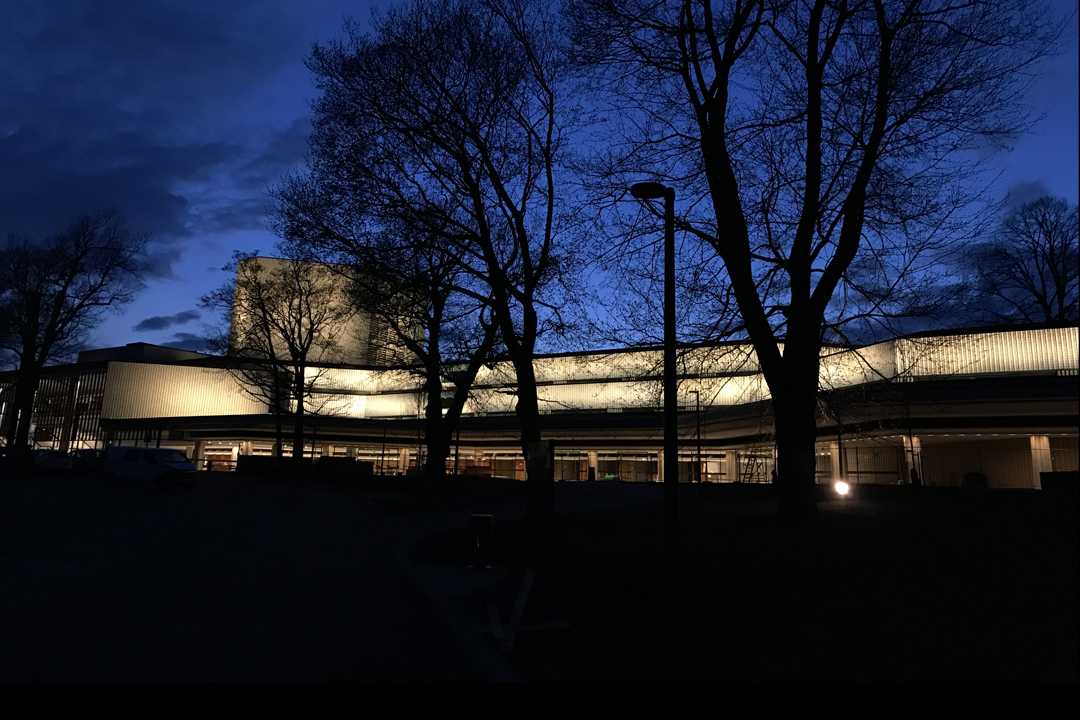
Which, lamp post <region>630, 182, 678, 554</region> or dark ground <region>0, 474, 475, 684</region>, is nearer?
dark ground <region>0, 474, 475, 684</region>

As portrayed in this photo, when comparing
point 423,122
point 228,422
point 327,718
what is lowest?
point 327,718

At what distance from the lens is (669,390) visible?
36.5 feet

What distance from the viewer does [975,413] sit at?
3656 centimetres

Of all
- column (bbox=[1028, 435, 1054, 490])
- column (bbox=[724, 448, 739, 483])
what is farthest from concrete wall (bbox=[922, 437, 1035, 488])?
column (bbox=[724, 448, 739, 483])

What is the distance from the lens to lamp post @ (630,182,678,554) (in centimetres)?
1020

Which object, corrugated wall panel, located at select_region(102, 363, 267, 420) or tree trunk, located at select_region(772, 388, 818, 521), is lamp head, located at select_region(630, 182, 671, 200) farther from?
corrugated wall panel, located at select_region(102, 363, 267, 420)

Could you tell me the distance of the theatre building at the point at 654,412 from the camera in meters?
28.6

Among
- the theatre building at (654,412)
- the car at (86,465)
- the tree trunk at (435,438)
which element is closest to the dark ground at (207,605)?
the theatre building at (654,412)

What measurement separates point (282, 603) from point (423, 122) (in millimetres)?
12847

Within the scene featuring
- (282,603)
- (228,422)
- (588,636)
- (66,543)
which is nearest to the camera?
(588,636)

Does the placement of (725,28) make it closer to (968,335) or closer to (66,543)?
(66,543)

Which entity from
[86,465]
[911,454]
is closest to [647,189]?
[911,454]

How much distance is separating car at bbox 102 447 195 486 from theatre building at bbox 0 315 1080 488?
10.3 meters

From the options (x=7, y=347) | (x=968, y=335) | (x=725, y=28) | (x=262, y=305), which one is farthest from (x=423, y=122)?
(x=7, y=347)
